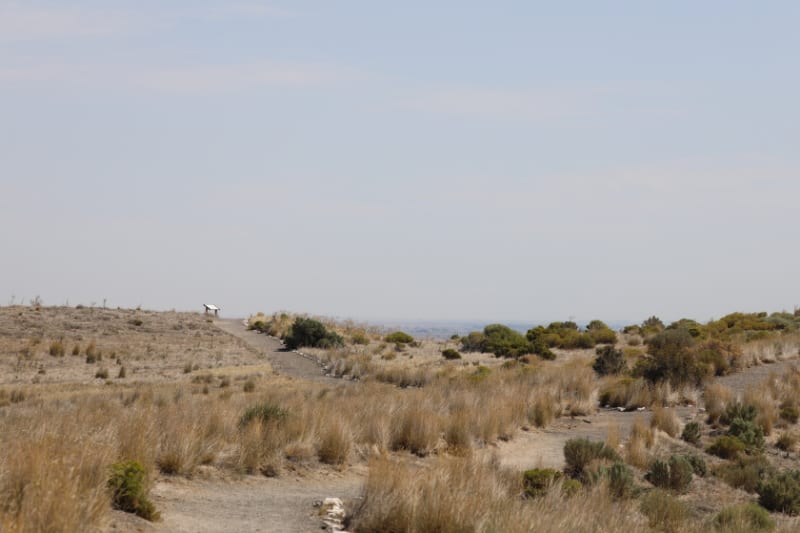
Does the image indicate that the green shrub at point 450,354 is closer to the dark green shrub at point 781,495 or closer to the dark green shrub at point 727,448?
the dark green shrub at point 727,448

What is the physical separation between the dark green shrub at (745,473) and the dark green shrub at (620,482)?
3.43 m

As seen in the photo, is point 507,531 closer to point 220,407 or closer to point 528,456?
point 220,407

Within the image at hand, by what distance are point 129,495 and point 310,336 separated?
41433mm

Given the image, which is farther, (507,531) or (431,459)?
(431,459)

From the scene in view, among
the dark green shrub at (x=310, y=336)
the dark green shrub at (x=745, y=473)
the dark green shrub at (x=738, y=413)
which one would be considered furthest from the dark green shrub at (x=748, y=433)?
the dark green shrub at (x=310, y=336)

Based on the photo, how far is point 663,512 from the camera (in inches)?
456

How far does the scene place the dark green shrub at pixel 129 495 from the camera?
26.4 ft

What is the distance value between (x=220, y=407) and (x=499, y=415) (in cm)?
667

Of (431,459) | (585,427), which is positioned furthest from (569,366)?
(431,459)

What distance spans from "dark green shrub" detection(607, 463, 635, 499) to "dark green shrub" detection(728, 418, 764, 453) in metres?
6.66

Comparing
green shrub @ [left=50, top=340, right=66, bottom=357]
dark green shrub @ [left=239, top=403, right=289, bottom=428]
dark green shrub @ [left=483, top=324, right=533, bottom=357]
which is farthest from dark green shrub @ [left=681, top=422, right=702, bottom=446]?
green shrub @ [left=50, top=340, right=66, bottom=357]

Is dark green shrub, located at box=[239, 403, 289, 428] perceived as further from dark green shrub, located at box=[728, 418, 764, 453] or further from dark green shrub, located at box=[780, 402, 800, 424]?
dark green shrub, located at box=[780, 402, 800, 424]

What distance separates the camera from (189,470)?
10750 mm

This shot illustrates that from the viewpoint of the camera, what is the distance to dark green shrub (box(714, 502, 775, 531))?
11750 mm
